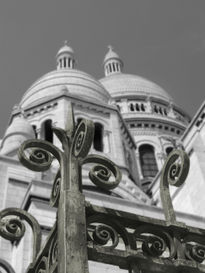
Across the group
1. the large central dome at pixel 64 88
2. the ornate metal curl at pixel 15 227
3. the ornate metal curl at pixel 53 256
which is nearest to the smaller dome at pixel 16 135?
the large central dome at pixel 64 88

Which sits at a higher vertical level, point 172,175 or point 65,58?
point 65,58

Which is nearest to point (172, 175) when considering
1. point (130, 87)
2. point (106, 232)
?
point (106, 232)

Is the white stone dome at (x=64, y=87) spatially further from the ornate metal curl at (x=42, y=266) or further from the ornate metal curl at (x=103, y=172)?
the ornate metal curl at (x=42, y=266)

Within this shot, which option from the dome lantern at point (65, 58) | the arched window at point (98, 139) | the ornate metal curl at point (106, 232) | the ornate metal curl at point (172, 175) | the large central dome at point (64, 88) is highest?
the dome lantern at point (65, 58)

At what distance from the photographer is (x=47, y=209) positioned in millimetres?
10070

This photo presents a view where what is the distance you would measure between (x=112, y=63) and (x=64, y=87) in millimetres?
30249

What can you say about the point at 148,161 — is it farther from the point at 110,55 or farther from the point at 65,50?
the point at 110,55

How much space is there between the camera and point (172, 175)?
349 cm

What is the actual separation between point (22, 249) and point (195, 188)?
8.86m

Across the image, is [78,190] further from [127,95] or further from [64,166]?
[127,95]

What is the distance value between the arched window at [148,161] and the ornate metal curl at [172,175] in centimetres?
3149

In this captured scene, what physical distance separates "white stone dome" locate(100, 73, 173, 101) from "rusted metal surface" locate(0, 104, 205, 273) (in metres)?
39.8

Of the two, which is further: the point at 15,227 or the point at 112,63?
the point at 112,63

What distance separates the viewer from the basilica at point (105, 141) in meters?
10.9
